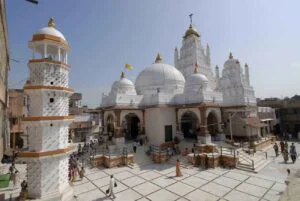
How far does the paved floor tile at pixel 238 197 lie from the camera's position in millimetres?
9125

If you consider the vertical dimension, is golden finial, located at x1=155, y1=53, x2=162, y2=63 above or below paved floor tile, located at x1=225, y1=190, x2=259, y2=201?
above

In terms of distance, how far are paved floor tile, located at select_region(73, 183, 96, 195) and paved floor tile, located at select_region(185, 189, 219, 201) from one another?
5.61 m

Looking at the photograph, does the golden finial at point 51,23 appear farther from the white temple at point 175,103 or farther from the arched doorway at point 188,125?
the arched doorway at point 188,125

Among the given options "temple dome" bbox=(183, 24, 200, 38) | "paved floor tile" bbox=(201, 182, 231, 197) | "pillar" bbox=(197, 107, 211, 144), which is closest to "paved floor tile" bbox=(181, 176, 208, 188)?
"paved floor tile" bbox=(201, 182, 231, 197)

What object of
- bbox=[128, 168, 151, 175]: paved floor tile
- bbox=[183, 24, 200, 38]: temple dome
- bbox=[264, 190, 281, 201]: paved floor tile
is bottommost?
bbox=[264, 190, 281, 201]: paved floor tile

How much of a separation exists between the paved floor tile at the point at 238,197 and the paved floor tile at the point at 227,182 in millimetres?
900

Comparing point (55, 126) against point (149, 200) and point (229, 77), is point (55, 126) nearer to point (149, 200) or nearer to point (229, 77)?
point (149, 200)

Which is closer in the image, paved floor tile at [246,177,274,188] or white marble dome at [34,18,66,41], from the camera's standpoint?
white marble dome at [34,18,66,41]

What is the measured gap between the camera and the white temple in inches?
727

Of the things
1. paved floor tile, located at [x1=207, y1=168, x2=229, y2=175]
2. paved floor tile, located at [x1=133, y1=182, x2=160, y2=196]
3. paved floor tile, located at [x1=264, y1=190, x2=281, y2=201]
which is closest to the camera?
paved floor tile, located at [x1=264, y1=190, x2=281, y2=201]

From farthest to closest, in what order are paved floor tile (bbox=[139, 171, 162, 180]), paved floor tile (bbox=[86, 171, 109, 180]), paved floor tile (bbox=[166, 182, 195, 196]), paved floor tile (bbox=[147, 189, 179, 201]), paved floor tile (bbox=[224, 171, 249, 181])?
1. paved floor tile (bbox=[86, 171, 109, 180])
2. paved floor tile (bbox=[139, 171, 162, 180])
3. paved floor tile (bbox=[224, 171, 249, 181])
4. paved floor tile (bbox=[166, 182, 195, 196])
5. paved floor tile (bbox=[147, 189, 179, 201])

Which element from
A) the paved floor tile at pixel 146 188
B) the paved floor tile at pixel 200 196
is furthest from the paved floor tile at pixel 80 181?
the paved floor tile at pixel 200 196

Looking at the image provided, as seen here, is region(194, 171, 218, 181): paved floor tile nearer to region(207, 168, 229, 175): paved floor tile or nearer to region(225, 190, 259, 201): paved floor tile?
region(207, 168, 229, 175): paved floor tile

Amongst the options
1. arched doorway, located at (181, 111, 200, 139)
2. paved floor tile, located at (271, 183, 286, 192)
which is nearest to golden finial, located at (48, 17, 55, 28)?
paved floor tile, located at (271, 183, 286, 192)
